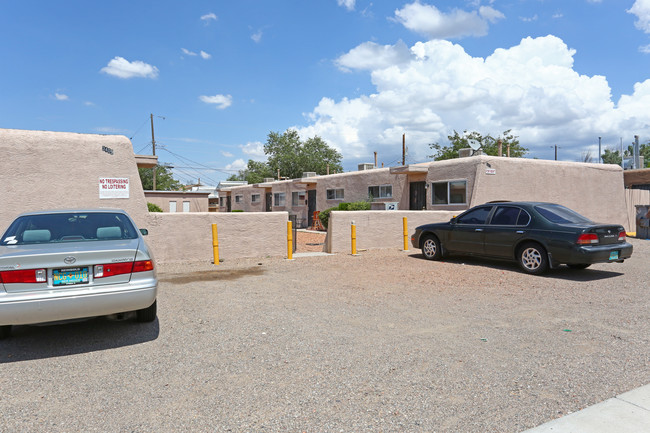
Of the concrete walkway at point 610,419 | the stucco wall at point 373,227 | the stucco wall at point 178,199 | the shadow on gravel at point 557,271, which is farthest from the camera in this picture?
the stucco wall at point 178,199

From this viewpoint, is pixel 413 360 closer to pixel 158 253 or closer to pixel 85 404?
pixel 85 404

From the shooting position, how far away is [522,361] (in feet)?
12.8

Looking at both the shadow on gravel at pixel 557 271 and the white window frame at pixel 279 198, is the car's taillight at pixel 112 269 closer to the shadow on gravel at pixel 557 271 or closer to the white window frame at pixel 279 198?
the shadow on gravel at pixel 557 271

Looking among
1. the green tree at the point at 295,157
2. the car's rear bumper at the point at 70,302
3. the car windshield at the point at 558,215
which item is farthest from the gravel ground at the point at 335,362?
the green tree at the point at 295,157

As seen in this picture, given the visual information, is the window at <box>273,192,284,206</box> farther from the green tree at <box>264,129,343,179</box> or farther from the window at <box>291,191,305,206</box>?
the green tree at <box>264,129,343,179</box>

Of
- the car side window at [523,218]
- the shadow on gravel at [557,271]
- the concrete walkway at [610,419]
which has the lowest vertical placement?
the concrete walkway at [610,419]

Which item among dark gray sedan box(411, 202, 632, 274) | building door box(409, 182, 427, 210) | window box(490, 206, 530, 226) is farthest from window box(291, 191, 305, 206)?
window box(490, 206, 530, 226)

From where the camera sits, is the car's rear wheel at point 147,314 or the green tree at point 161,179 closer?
the car's rear wheel at point 147,314

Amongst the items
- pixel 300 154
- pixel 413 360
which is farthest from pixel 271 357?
pixel 300 154

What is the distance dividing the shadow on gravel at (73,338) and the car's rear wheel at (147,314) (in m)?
0.09

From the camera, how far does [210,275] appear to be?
872 centimetres

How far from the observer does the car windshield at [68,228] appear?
489 cm

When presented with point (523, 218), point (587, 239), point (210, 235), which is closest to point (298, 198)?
point (210, 235)

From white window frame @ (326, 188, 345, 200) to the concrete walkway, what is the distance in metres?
20.5
